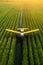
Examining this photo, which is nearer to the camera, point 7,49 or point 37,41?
point 7,49

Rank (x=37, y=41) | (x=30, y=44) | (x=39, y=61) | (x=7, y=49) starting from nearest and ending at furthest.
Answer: (x=39, y=61)
(x=7, y=49)
(x=30, y=44)
(x=37, y=41)

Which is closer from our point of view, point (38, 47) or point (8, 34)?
point (38, 47)

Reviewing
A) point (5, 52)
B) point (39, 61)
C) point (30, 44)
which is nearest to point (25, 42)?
point (30, 44)

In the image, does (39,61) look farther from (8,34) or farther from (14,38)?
(8,34)

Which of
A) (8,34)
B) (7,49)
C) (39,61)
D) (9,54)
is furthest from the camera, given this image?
(8,34)

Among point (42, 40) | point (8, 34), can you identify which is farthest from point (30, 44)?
point (8, 34)

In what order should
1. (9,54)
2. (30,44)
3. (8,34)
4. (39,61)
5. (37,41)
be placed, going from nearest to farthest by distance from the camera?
(39,61), (9,54), (30,44), (37,41), (8,34)

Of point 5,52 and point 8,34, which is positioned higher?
point 5,52

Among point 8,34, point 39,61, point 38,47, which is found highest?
point 39,61

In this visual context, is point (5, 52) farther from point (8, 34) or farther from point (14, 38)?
point (8, 34)
